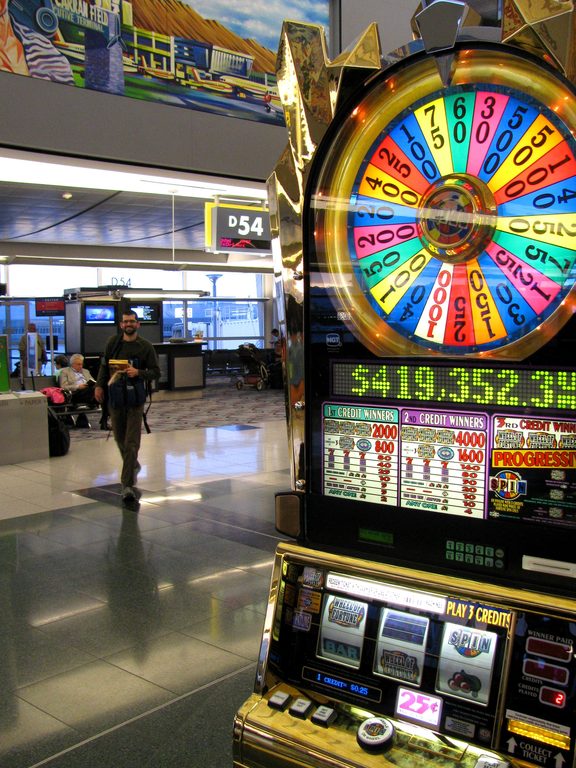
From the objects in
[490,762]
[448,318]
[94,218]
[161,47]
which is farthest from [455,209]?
[94,218]

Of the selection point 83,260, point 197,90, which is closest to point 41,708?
point 197,90

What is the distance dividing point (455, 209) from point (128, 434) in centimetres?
539

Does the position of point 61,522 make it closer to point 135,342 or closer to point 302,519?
point 135,342

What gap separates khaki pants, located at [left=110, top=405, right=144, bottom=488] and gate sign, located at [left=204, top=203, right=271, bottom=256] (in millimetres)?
2679

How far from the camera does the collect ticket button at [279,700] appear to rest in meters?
1.92

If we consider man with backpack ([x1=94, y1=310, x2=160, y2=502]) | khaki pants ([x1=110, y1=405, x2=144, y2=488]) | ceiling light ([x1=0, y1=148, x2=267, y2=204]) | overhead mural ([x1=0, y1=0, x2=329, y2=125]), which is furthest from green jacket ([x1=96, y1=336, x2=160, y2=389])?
overhead mural ([x1=0, y1=0, x2=329, y2=125])

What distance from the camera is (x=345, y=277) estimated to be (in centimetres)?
197

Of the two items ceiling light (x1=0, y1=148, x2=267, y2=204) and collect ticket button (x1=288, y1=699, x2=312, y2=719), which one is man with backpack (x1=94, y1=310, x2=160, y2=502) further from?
collect ticket button (x1=288, y1=699, x2=312, y2=719)

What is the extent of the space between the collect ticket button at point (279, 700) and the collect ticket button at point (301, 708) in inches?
0.9

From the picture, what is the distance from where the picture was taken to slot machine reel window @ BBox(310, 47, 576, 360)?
5.36 feet

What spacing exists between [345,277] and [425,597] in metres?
0.83

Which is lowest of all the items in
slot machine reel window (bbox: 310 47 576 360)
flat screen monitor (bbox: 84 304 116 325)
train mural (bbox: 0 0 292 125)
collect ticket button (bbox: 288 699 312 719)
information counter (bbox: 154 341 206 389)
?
collect ticket button (bbox: 288 699 312 719)

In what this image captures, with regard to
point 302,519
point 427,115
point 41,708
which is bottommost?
point 41,708

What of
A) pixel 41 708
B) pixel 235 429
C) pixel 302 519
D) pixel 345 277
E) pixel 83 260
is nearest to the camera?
pixel 345 277
